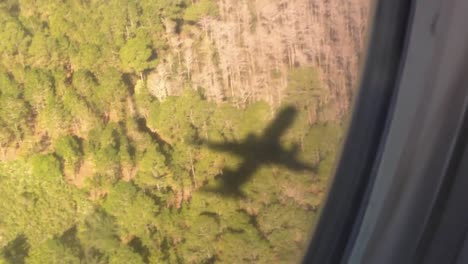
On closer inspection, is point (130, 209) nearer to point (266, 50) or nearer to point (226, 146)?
point (226, 146)

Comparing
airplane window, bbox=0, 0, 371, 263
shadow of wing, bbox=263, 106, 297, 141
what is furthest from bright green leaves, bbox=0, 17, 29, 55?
shadow of wing, bbox=263, 106, 297, 141

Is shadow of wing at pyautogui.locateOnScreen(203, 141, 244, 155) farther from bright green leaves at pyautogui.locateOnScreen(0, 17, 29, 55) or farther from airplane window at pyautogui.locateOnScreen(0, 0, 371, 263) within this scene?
bright green leaves at pyautogui.locateOnScreen(0, 17, 29, 55)

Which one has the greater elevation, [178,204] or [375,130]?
[375,130]

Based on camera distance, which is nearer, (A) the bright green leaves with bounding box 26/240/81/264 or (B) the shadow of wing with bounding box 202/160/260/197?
(A) the bright green leaves with bounding box 26/240/81/264

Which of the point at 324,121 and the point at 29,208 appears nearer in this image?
the point at 29,208

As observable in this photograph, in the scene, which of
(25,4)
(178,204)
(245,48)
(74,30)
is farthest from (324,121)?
(25,4)

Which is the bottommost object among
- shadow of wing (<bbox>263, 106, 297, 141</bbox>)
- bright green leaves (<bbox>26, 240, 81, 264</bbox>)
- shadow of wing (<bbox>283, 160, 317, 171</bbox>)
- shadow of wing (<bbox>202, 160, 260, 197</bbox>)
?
bright green leaves (<bbox>26, 240, 81, 264</bbox>)

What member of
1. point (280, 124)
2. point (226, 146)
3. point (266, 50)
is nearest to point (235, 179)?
point (226, 146)

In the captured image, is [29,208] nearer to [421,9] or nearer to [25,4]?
[25,4]
